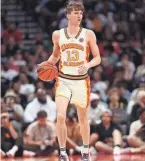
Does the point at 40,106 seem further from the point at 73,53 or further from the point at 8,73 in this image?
the point at 73,53

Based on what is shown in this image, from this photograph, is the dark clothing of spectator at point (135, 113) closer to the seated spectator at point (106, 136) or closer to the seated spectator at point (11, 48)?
the seated spectator at point (106, 136)

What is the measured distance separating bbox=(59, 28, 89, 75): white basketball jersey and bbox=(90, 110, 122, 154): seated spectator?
429 cm

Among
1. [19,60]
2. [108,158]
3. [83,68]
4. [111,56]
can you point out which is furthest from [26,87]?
[83,68]

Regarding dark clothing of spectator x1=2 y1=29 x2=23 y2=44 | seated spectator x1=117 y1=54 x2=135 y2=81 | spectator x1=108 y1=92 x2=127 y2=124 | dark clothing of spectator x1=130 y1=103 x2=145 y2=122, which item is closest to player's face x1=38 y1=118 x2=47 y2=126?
spectator x1=108 y1=92 x2=127 y2=124

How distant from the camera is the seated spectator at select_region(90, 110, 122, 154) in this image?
44.9ft

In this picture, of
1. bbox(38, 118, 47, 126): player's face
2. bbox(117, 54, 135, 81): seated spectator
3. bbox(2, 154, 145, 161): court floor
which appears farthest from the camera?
bbox(117, 54, 135, 81): seated spectator

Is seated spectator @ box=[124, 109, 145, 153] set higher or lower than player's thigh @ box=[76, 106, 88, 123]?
lower

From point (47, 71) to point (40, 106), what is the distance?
526 cm

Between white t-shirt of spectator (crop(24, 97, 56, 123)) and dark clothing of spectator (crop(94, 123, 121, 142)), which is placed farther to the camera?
white t-shirt of spectator (crop(24, 97, 56, 123))

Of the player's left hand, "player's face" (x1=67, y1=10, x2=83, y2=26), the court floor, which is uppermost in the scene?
"player's face" (x1=67, y1=10, x2=83, y2=26)

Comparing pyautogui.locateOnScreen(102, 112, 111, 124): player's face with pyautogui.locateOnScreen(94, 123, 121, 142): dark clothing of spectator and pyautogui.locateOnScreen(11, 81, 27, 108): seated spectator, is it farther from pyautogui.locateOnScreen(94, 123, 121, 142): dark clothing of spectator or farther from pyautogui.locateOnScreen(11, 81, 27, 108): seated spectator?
pyautogui.locateOnScreen(11, 81, 27, 108): seated spectator

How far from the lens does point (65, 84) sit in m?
9.65

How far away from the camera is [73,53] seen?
964cm

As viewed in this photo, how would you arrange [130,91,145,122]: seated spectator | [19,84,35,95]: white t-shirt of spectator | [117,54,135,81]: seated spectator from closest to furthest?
1. [130,91,145,122]: seated spectator
2. [19,84,35,95]: white t-shirt of spectator
3. [117,54,135,81]: seated spectator
